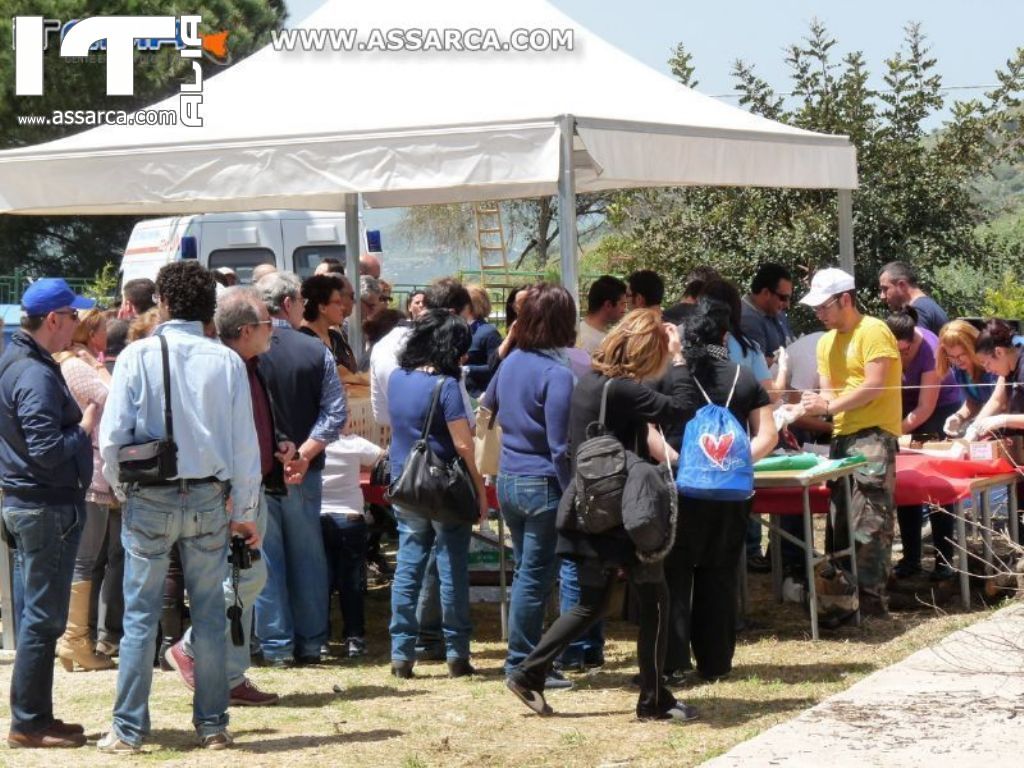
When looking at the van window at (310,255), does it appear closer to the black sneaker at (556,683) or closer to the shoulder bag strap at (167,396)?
the black sneaker at (556,683)

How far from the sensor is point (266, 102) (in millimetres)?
8320

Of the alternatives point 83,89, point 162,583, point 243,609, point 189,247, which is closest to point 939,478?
point 243,609

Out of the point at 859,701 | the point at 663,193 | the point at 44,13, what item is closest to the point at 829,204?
the point at 663,193

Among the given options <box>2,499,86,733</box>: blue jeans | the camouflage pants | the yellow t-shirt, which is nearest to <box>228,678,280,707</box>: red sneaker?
<box>2,499,86,733</box>: blue jeans

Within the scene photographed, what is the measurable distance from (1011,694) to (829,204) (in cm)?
943

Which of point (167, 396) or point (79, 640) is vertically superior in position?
point (167, 396)

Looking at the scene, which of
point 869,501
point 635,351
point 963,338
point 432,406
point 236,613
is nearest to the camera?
point 635,351

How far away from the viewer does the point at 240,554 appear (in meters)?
5.79

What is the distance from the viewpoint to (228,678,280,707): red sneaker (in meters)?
6.49

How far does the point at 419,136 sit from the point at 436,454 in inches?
63.5

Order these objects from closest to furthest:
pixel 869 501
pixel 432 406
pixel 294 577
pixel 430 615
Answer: pixel 432 406 < pixel 294 577 < pixel 430 615 < pixel 869 501

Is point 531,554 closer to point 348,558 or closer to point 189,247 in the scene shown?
→ point 348,558

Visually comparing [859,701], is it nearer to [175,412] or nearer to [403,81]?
[175,412]

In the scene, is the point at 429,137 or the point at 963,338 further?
the point at 963,338
